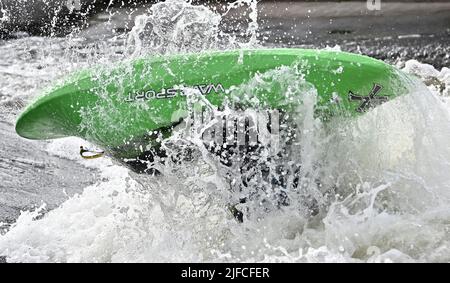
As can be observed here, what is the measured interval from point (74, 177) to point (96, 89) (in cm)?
146

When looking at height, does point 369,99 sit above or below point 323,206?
above

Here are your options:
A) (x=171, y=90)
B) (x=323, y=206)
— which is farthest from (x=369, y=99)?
(x=171, y=90)

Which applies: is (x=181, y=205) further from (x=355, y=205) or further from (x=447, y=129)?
(x=447, y=129)

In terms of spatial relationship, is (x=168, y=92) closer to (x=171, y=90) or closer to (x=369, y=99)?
(x=171, y=90)

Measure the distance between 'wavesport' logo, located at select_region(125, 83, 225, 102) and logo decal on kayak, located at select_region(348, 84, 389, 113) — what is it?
68cm

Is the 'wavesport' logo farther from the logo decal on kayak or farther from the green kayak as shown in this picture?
the logo decal on kayak

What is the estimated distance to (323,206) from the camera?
11.2ft

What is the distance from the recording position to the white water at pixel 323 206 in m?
3.24

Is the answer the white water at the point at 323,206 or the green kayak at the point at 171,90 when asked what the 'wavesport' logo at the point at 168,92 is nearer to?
the green kayak at the point at 171,90

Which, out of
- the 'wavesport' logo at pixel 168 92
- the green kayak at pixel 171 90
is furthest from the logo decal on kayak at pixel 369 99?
the 'wavesport' logo at pixel 168 92

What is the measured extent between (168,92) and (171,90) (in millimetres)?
20

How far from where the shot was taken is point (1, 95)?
6.25m

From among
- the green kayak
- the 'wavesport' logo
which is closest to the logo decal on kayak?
the green kayak

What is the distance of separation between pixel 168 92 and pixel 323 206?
3.32 feet
